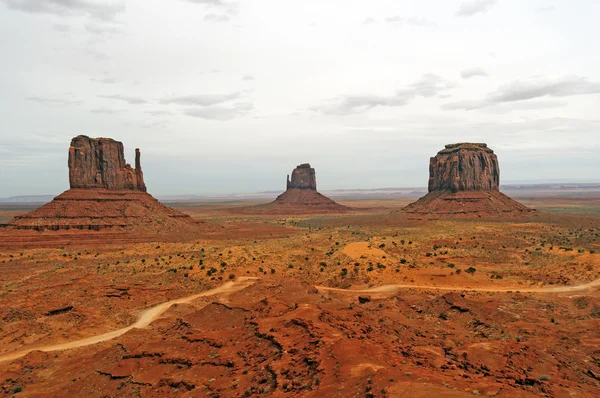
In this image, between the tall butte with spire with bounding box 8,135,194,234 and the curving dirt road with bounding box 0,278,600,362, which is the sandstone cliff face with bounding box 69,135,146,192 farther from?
the curving dirt road with bounding box 0,278,600,362

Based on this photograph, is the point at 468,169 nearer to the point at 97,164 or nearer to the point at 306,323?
the point at 97,164

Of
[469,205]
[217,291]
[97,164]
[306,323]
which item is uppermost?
[97,164]

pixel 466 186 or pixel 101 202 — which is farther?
pixel 466 186

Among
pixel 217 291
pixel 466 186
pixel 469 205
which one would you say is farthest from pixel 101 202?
pixel 466 186

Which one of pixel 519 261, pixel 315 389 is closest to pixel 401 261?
pixel 519 261

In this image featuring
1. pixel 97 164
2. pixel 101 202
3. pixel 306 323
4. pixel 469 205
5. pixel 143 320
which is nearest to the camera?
pixel 306 323

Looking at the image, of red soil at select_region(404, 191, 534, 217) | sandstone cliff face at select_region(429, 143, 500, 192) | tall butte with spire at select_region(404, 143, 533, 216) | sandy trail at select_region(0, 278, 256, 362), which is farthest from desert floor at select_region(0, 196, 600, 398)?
sandstone cliff face at select_region(429, 143, 500, 192)

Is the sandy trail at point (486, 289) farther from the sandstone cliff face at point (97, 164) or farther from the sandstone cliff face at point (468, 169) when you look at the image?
the sandstone cliff face at point (468, 169)

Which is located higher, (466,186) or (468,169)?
(468,169)

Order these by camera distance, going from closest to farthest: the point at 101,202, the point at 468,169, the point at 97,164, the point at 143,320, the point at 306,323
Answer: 1. the point at 306,323
2. the point at 143,320
3. the point at 101,202
4. the point at 97,164
5. the point at 468,169
